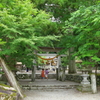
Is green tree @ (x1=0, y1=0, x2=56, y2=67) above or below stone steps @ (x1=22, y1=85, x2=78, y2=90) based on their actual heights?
above

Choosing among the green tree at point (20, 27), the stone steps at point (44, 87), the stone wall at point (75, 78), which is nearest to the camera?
the green tree at point (20, 27)

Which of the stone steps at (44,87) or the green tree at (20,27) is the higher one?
the green tree at (20,27)

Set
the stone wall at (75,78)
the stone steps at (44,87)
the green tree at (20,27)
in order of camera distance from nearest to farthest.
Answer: the green tree at (20,27)
the stone steps at (44,87)
the stone wall at (75,78)

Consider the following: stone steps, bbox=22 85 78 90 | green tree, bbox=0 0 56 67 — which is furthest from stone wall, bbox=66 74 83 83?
green tree, bbox=0 0 56 67

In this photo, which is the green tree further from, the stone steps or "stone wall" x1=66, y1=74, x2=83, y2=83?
"stone wall" x1=66, y1=74, x2=83, y2=83

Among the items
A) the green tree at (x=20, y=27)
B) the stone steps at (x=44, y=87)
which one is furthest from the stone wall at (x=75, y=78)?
the green tree at (x=20, y=27)

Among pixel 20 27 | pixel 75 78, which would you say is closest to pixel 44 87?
pixel 75 78

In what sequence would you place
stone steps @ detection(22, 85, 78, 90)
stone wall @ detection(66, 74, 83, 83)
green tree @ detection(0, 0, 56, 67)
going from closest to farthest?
1. green tree @ detection(0, 0, 56, 67)
2. stone steps @ detection(22, 85, 78, 90)
3. stone wall @ detection(66, 74, 83, 83)

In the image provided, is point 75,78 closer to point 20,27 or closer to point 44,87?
point 44,87

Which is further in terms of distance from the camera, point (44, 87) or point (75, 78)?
point (75, 78)

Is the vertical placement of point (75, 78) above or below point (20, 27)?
below

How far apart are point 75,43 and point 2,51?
4.64m

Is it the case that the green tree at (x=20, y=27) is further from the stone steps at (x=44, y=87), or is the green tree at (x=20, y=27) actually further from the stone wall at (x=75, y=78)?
the stone wall at (x=75, y=78)

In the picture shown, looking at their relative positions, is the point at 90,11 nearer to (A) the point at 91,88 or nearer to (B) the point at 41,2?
(A) the point at 91,88
